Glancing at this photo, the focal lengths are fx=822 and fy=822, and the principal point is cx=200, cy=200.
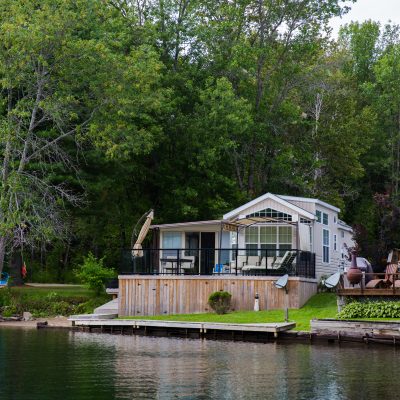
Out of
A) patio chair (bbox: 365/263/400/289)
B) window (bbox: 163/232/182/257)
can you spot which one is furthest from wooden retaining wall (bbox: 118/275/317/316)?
window (bbox: 163/232/182/257)

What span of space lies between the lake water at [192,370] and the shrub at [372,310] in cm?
270

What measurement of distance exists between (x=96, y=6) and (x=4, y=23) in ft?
17.2

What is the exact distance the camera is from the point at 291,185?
4741cm

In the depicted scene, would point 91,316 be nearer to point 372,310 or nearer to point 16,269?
point 16,269

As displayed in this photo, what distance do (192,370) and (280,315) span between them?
10902mm

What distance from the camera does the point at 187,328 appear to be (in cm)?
2839

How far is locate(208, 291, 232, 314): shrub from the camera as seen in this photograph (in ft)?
101

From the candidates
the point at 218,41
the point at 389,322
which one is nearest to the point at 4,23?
the point at 218,41

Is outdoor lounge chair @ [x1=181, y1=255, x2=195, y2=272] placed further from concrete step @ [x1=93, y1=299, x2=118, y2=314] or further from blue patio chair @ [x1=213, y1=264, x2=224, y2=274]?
concrete step @ [x1=93, y1=299, x2=118, y2=314]

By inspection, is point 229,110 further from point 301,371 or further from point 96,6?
point 301,371

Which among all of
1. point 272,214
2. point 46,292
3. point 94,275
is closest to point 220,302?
point 272,214

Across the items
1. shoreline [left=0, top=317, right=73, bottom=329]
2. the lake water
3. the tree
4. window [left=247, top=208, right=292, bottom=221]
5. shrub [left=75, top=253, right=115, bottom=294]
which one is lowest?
the lake water

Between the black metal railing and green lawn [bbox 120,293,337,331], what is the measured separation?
140cm

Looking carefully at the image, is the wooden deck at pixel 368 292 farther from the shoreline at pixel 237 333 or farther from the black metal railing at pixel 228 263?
the black metal railing at pixel 228 263
